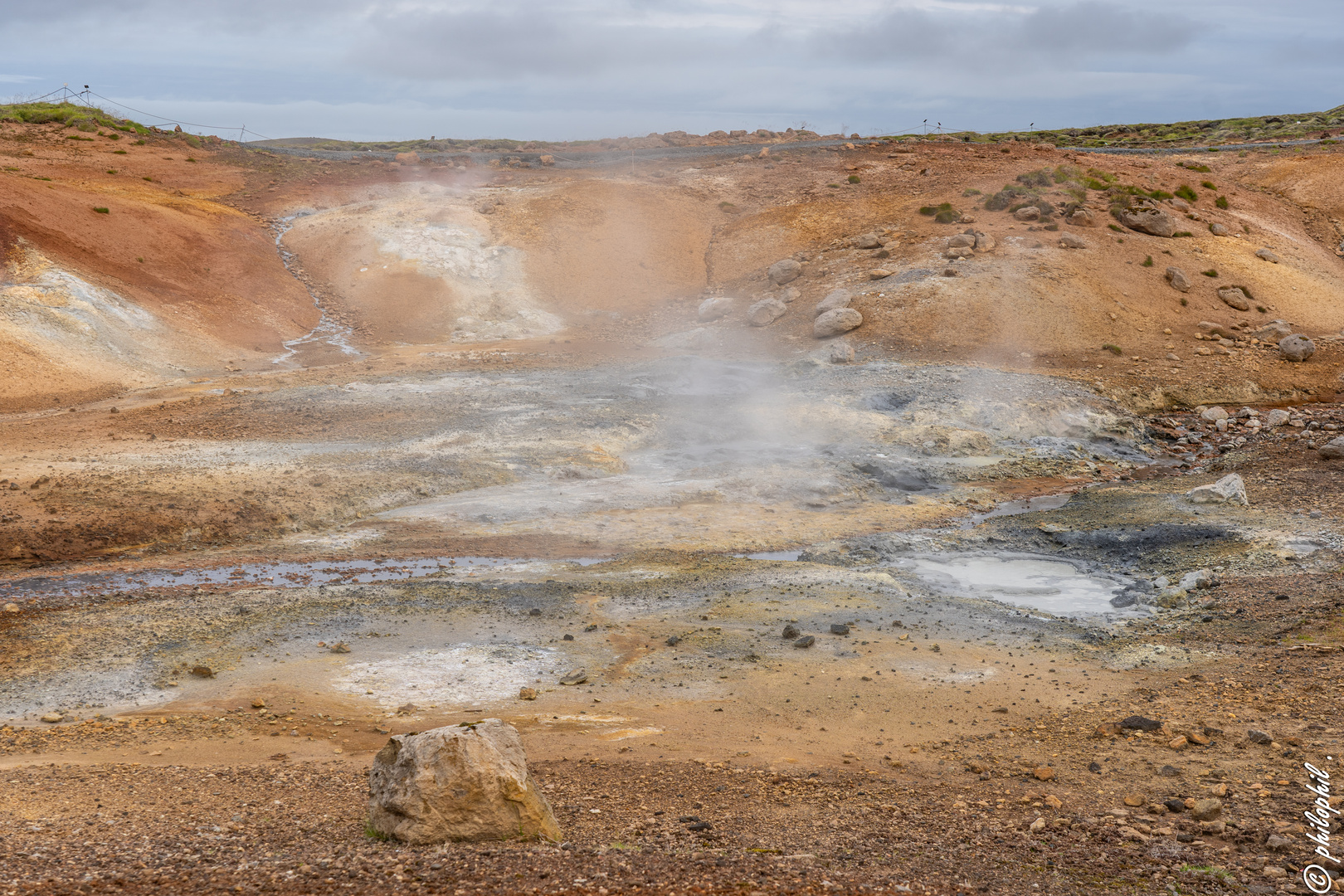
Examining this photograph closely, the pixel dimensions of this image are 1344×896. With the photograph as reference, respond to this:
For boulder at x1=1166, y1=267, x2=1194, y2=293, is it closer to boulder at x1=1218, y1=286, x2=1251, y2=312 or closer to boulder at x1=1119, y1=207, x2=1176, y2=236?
boulder at x1=1218, y1=286, x2=1251, y2=312

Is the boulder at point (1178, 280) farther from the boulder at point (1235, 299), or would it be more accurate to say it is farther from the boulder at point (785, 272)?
the boulder at point (785, 272)

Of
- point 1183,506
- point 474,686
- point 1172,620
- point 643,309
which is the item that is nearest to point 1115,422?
point 1183,506

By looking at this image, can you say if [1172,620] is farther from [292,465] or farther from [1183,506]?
[292,465]

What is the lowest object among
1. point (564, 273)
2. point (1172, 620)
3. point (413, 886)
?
point (1172, 620)

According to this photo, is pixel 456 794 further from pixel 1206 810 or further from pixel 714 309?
pixel 714 309

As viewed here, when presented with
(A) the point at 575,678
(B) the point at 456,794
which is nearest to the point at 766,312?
(A) the point at 575,678

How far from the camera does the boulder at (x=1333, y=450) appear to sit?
18.0m

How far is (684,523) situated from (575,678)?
20.1 ft

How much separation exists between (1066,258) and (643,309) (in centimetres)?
1353

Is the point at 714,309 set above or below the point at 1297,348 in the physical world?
above

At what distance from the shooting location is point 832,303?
2916 cm

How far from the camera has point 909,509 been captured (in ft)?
58.7

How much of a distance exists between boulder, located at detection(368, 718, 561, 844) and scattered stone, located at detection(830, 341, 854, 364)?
2028 centimetres

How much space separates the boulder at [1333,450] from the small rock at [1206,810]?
13.7 meters
